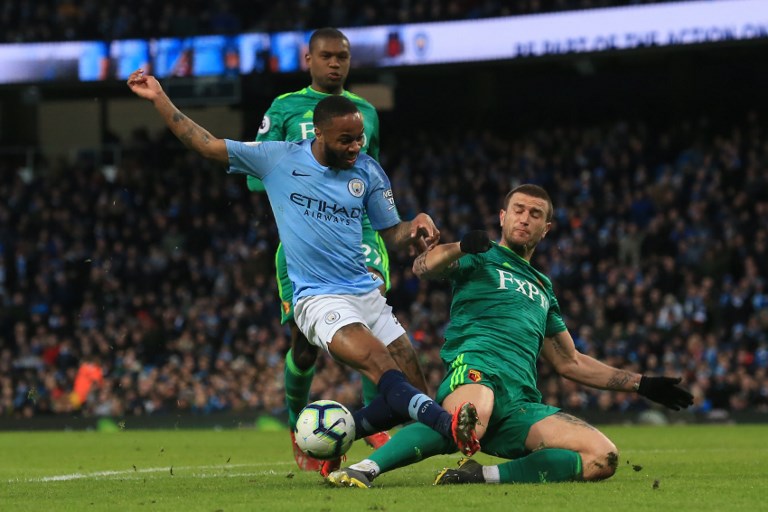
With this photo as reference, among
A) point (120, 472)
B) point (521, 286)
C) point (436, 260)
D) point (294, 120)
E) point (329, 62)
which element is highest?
point (329, 62)

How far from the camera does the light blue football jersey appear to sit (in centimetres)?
695

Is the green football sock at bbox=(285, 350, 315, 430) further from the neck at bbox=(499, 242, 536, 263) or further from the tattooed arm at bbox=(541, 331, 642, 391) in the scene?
the neck at bbox=(499, 242, 536, 263)

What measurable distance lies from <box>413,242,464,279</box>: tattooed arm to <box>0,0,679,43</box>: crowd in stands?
16679 mm

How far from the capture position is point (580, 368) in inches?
295

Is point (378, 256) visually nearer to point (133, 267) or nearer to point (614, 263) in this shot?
point (614, 263)

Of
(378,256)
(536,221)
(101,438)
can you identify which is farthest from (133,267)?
(536,221)

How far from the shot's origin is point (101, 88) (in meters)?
28.8

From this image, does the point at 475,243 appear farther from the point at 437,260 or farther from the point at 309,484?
the point at 309,484

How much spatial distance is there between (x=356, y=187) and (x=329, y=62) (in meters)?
1.61

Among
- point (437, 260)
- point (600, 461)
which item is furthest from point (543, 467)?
point (437, 260)

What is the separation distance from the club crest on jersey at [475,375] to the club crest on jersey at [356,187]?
1105 mm

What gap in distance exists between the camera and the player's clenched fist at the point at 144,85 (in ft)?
22.8

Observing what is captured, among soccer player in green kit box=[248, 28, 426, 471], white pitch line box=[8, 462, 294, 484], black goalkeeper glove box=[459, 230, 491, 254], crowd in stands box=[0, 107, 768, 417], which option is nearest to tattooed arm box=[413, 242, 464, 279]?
black goalkeeper glove box=[459, 230, 491, 254]

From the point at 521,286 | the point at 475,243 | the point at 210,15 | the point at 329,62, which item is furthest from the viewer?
the point at 210,15
